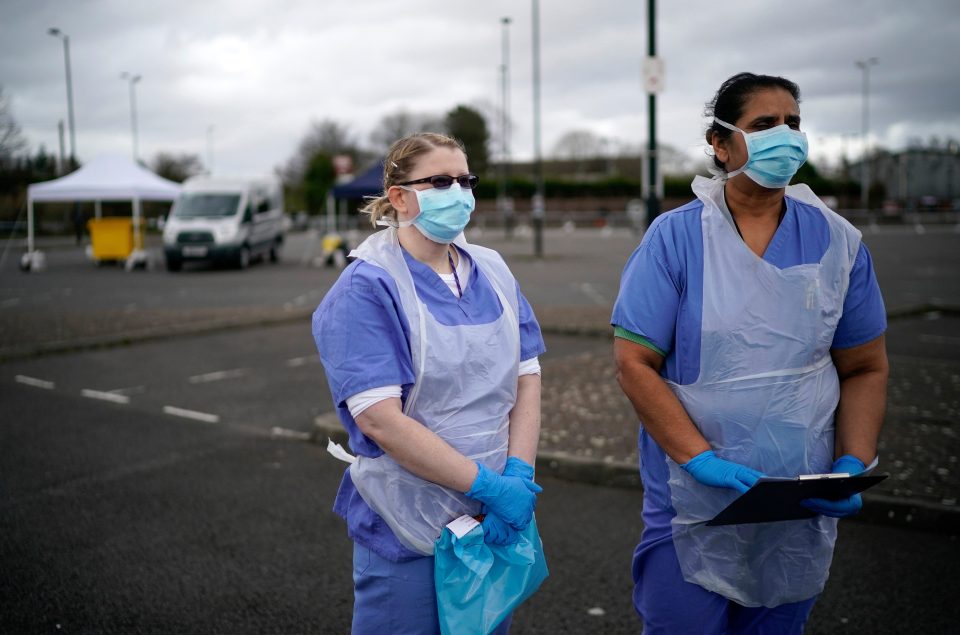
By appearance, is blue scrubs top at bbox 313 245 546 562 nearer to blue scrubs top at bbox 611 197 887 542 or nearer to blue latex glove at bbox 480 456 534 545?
blue latex glove at bbox 480 456 534 545

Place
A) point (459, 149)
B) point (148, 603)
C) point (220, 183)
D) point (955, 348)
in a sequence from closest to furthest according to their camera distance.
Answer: point (459, 149)
point (148, 603)
point (955, 348)
point (220, 183)

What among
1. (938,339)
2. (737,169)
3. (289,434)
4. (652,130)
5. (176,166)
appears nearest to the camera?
(737,169)

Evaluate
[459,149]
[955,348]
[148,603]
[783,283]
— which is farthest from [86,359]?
[955,348]

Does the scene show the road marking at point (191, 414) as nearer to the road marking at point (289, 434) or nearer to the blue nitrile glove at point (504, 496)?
the road marking at point (289, 434)

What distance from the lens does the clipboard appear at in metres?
2.05

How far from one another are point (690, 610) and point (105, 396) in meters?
6.95

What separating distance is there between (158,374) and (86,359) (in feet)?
4.90

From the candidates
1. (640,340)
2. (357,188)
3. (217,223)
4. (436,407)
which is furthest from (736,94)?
(217,223)

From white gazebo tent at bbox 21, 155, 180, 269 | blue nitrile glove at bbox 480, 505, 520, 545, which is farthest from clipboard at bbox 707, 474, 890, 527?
white gazebo tent at bbox 21, 155, 180, 269

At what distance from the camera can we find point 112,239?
83.3ft

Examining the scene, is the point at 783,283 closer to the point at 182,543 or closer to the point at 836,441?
the point at 836,441

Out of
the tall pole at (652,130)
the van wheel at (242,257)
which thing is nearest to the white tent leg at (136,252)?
the van wheel at (242,257)

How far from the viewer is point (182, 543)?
4391mm

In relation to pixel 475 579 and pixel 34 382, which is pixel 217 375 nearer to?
pixel 34 382
